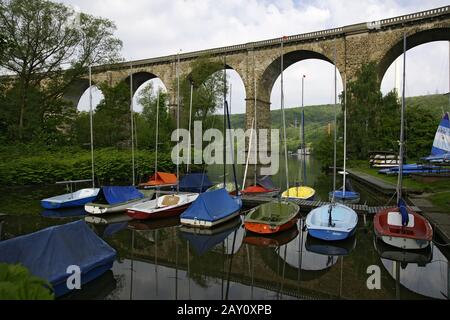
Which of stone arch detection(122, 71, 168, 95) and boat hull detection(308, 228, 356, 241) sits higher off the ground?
stone arch detection(122, 71, 168, 95)

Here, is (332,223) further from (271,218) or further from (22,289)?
(22,289)

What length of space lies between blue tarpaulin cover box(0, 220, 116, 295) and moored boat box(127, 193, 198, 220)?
4.94 meters

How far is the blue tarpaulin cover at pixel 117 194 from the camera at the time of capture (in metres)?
13.4

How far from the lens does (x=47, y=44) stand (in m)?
28.4

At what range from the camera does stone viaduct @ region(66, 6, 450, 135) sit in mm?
28812

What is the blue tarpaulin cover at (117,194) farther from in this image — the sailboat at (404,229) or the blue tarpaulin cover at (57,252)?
the sailboat at (404,229)

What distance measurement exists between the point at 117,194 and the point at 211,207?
15.2ft

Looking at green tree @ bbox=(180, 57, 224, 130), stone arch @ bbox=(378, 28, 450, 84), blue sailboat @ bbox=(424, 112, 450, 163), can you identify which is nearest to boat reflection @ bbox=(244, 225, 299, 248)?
blue sailboat @ bbox=(424, 112, 450, 163)

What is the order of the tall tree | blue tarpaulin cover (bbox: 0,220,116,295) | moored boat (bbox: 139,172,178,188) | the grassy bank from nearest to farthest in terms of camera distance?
blue tarpaulin cover (bbox: 0,220,116,295)
the grassy bank
moored boat (bbox: 139,172,178,188)
the tall tree

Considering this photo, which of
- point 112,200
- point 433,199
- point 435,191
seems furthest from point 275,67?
point 112,200

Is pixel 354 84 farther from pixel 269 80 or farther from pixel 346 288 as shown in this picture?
pixel 346 288

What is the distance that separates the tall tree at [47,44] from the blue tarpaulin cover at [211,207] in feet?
73.0

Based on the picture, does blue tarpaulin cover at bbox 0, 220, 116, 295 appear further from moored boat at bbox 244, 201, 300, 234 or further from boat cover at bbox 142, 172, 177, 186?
boat cover at bbox 142, 172, 177, 186

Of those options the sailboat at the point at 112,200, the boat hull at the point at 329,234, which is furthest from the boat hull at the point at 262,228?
the sailboat at the point at 112,200
